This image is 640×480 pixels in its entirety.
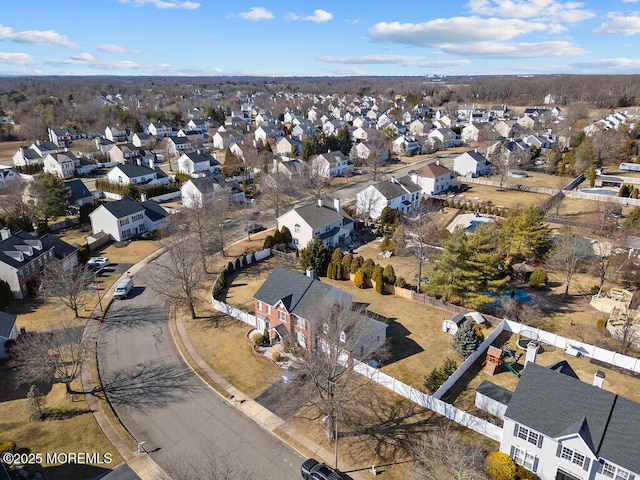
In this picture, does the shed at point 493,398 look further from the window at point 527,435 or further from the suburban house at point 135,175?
the suburban house at point 135,175

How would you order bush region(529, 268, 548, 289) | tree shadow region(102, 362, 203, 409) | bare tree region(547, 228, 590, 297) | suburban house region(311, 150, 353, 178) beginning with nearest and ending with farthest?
1. tree shadow region(102, 362, 203, 409)
2. bare tree region(547, 228, 590, 297)
3. bush region(529, 268, 548, 289)
4. suburban house region(311, 150, 353, 178)

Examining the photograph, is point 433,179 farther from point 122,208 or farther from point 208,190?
point 122,208

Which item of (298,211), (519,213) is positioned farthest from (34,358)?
(519,213)

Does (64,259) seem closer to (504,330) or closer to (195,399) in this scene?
(195,399)

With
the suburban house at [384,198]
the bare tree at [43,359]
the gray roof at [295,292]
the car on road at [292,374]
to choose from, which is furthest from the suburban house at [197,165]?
the car on road at [292,374]

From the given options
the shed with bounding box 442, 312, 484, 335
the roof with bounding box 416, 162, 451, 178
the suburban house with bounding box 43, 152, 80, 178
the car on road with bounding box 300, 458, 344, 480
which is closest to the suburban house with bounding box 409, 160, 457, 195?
the roof with bounding box 416, 162, 451, 178

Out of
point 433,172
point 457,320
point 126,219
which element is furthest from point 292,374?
point 433,172

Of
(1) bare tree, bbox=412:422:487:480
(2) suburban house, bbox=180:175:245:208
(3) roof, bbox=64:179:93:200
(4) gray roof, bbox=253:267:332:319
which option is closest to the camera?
(1) bare tree, bbox=412:422:487:480

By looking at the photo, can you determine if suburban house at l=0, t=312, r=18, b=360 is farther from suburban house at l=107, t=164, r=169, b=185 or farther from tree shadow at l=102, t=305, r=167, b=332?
suburban house at l=107, t=164, r=169, b=185
